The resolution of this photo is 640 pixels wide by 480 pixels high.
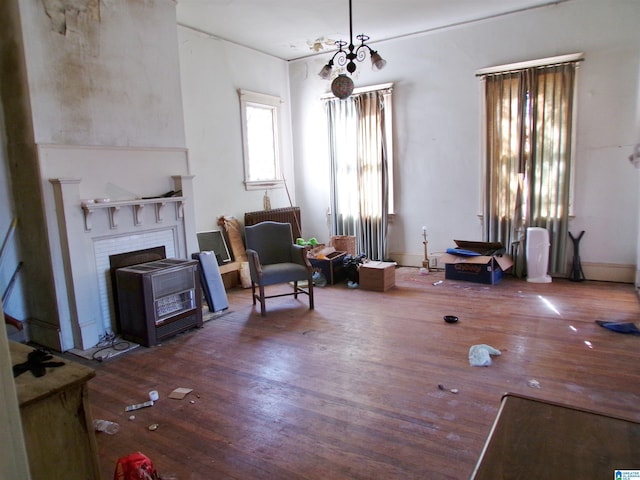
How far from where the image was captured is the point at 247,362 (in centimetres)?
336

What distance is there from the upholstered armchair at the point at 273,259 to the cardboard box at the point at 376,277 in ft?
2.67

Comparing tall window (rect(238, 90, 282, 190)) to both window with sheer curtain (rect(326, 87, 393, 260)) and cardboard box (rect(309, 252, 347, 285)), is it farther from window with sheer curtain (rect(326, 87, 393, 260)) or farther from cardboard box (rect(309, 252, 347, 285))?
cardboard box (rect(309, 252, 347, 285))

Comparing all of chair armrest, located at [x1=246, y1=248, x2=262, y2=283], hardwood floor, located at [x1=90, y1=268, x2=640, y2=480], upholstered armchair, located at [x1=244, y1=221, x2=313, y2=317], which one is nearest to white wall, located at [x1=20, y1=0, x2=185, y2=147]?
upholstered armchair, located at [x1=244, y1=221, x2=313, y2=317]

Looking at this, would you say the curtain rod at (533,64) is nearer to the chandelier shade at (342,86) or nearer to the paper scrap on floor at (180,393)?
the chandelier shade at (342,86)

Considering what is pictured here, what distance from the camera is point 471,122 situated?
569 centimetres

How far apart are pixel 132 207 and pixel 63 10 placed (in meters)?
1.69

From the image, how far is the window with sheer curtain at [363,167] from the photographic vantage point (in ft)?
20.5

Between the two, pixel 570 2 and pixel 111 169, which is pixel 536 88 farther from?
pixel 111 169

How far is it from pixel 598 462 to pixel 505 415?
223 millimetres

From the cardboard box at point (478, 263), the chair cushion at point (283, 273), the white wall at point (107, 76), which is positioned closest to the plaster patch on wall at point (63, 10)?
the white wall at point (107, 76)

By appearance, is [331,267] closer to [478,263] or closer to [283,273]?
[283,273]

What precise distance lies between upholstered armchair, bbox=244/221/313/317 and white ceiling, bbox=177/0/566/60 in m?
2.39

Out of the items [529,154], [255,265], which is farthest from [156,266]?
[529,154]

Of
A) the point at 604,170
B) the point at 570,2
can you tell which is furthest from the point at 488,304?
the point at 570,2
